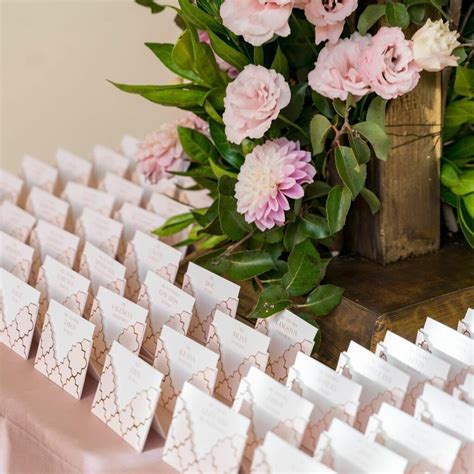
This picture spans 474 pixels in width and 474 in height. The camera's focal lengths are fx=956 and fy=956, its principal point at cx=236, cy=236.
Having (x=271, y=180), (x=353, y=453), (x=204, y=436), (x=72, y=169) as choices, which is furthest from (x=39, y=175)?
(x=353, y=453)

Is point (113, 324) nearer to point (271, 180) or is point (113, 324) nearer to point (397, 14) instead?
point (271, 180)

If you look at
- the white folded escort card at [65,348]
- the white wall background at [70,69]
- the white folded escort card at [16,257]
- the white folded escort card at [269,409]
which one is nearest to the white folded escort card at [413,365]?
the white folded escort card at [269,409]

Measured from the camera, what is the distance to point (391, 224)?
1369 mm

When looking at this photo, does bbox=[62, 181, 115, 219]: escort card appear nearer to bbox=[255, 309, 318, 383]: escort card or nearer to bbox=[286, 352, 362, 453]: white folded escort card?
bbox=[255, 309, 318, 383]: escort card

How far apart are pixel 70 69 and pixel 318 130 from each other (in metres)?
1.95

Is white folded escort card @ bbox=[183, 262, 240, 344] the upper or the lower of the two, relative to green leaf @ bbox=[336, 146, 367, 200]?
lower

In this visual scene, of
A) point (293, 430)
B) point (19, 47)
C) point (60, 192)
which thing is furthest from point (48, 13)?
point (293, 430)

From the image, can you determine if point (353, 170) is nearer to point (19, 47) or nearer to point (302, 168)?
point (302, 168)

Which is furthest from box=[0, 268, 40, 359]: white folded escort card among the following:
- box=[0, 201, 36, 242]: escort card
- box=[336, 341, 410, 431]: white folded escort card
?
box=[336, 341, 410, 431]: white folded escort card

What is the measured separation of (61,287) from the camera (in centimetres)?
137

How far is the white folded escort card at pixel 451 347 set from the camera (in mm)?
1069

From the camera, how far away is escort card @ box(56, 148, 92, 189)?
1879 mm

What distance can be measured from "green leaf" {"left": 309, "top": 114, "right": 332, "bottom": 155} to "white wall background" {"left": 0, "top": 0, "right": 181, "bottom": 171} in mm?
1859

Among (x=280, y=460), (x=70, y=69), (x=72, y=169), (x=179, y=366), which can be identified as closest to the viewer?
(x=280, y=460)
